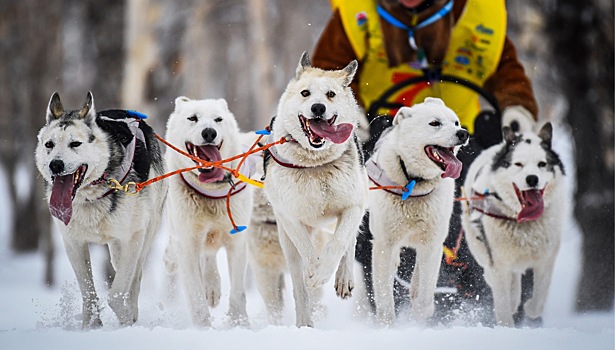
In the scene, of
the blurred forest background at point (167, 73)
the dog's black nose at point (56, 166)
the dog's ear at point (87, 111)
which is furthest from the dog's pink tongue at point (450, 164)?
the blurred forest background at point (167, 73)

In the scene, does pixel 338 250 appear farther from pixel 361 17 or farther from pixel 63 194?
pixel 361 17

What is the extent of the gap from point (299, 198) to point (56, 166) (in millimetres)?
1071

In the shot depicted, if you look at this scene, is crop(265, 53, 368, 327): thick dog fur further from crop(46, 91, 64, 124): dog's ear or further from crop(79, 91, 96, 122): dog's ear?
crop(46, 91, 64, 124): dog's ear

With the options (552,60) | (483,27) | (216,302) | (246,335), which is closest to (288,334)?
(246,335)

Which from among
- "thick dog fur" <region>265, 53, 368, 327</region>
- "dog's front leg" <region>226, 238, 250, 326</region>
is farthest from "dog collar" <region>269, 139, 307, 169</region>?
"dog's front leg" <region>226, 238, 250, 326</region>

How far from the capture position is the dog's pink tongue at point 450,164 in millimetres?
4152

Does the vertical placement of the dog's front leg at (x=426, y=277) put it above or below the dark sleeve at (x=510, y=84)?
below

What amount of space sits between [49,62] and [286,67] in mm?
8246

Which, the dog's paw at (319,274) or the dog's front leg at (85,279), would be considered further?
the dog's front leg at (85,279)

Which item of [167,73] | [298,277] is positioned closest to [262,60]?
[167,73]

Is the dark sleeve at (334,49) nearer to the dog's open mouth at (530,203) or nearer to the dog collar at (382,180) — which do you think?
the dog collar at (382,180)

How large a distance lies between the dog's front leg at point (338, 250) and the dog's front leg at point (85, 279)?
3.41 feet

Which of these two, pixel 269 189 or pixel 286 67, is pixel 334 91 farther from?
pixel 286 67

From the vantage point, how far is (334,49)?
5.01 m
